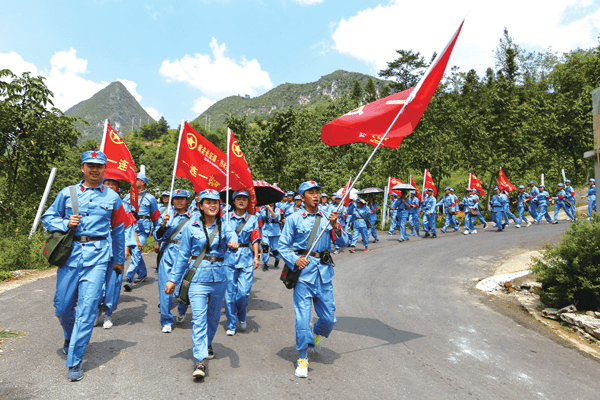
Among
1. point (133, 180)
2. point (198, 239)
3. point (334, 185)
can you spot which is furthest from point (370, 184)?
point (198, 239)

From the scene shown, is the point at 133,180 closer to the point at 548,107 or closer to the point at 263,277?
the point at 263,277

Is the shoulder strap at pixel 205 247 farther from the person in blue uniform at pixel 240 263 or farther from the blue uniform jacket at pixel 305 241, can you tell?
the person in blue uniform at pixel 240 263

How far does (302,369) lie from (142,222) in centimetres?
591

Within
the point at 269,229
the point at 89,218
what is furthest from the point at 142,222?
the point at 89,218

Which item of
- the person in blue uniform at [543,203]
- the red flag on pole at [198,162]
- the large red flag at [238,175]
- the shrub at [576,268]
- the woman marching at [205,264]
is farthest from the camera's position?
the person in blue uniform at [543,203]

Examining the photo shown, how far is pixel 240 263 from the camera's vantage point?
20.4 feet

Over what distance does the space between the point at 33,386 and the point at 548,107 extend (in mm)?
35827

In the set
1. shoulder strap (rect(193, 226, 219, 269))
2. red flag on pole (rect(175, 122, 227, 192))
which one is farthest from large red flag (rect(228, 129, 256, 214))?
shoulder strap (rect(193, 226, 219, 269))

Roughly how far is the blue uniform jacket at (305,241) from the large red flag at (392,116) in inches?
58.1

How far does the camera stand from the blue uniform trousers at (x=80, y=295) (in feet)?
13.4

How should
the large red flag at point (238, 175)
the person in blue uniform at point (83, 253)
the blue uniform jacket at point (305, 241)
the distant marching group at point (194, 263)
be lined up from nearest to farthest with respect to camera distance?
the person in blue uniform at point (83, 253), the distant marching group at point (194, 263), the blue uniform jacket at point (305, 241), the large red flag at point (238, 175)

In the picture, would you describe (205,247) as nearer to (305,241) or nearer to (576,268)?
(305,241)

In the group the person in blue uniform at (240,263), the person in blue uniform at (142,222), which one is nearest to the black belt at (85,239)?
the person in blue uniform at (240,263)

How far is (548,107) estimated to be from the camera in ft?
101
